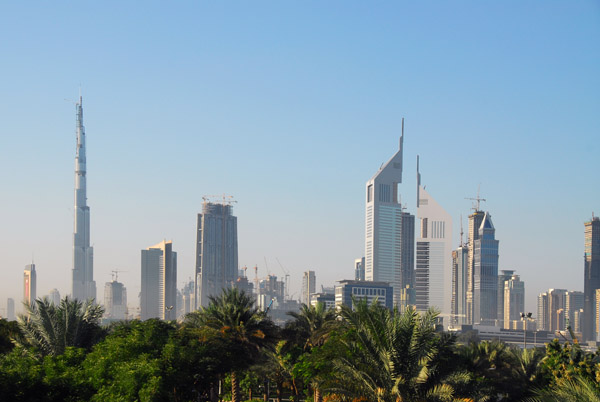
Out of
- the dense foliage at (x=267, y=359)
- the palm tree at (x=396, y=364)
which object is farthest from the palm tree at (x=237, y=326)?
the palm tree at (x=396, y=364)

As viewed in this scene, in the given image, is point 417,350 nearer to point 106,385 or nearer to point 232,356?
point 106,385

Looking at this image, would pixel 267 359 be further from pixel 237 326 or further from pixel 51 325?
pixel 51 325

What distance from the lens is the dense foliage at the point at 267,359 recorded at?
75.8 ft

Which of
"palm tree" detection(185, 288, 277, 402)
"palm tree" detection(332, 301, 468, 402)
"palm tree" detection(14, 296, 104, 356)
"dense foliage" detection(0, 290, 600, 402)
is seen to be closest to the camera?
"palm tree" detection(332, 301, 468, 402)

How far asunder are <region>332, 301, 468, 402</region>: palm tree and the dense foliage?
33 mm

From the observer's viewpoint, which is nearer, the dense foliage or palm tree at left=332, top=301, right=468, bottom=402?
palm tree at left=332, top=301, right=468, bottom=402

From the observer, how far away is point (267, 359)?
169 ft

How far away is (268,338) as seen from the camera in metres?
45.1

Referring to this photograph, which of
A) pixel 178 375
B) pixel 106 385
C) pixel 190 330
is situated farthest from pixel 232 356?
pixel 106 385

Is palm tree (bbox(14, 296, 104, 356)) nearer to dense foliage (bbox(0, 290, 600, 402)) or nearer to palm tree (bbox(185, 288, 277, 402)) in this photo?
dense foliage (bbox(0, 290, 600, 402))

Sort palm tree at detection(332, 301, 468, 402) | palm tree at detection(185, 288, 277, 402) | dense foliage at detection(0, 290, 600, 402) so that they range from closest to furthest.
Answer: palm tree at detection(332, 301, 468, 402), dense foliage at detection(0, 290, 600, 402), palm tree at detection(185, 288, 277, 402)

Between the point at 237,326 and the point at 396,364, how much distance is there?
21.0 m

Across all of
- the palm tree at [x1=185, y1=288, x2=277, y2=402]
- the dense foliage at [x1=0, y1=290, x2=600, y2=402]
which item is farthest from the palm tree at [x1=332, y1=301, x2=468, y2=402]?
the palm tree at [x1=185, y1=288, x2=277, y2=402]

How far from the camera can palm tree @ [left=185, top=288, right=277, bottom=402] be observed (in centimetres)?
4241
